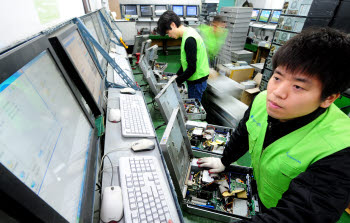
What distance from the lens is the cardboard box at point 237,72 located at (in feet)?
10.3

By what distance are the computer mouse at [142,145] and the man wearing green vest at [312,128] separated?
57 centimetres

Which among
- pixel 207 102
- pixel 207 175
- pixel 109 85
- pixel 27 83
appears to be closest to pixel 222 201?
pixel 207 175

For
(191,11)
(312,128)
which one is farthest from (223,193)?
(191,11)

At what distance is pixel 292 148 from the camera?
0.72 m

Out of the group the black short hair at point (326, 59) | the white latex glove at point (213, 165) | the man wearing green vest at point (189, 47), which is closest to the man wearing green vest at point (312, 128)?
the black short hair at point (326, 59)

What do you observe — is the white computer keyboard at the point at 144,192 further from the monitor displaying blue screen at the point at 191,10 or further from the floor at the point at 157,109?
the monitor displaying blue screen at the point at 191,10

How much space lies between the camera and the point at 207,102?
2.50 meters

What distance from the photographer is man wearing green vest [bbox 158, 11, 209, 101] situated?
6.48ft

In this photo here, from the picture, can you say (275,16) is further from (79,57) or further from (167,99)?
(79,57)

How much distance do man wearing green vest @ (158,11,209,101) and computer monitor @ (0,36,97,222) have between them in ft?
5.04

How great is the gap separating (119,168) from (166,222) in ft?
1.02

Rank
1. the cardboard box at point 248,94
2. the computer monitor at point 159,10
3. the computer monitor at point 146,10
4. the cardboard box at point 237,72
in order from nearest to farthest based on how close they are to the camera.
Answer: the cardboard box at point 248,94 < the cardboard box at point 237,72 < the computer monitor at point 146,10 < the computer monitor at point 159,10

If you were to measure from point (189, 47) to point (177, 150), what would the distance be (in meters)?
1.40

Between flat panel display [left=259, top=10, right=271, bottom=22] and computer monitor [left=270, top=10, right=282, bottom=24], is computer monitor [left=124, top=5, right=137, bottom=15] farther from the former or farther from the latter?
computer monitor [left=270, top=10, right=282, bottom=24]
